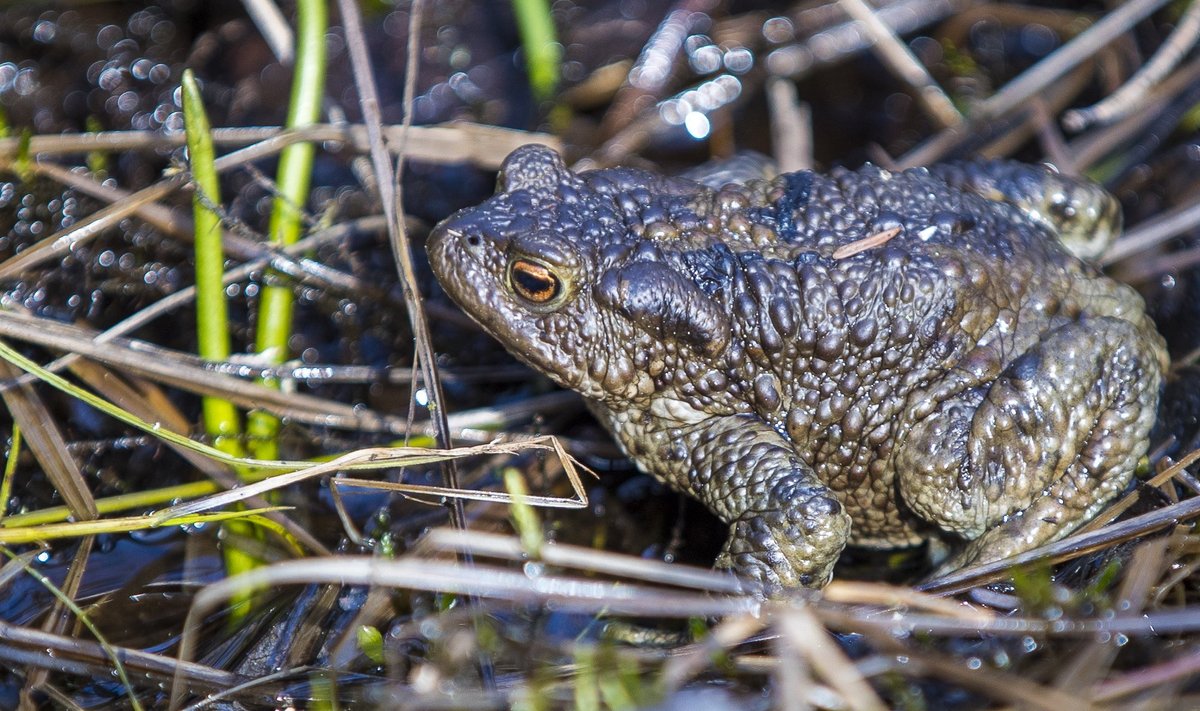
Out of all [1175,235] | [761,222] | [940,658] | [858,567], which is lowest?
[858,567]

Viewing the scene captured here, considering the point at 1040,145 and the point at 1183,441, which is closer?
the point at 1183,441

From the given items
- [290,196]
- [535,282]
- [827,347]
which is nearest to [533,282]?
[535,282]

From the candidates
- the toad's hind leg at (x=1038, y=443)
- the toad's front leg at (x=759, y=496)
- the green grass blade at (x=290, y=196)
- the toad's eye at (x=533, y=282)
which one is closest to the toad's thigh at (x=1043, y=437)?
the toad's hind leg at (x=1038, y=443)

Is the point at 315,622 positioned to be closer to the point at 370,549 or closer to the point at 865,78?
the point at 370,549

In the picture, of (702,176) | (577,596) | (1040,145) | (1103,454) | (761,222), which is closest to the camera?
(577,596)

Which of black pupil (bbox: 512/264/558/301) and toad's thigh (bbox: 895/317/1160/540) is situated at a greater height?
black pupil (bbox: 512/264/558/301)

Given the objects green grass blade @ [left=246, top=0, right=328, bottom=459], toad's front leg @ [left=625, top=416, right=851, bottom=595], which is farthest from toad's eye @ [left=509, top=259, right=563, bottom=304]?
green grass blade @ [left=246, top=0, right=328, bottom=459]

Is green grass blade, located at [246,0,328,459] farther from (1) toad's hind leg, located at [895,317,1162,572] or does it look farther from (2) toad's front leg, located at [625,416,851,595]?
(1) toad's hind leg, located at [895,317,1162,572]

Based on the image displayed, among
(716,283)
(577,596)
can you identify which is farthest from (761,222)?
(577,596)

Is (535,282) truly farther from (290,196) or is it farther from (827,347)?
(290,196)
